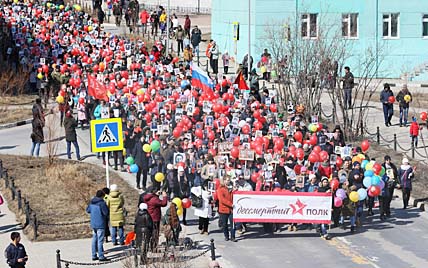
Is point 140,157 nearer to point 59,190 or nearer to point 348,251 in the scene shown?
point 59,190

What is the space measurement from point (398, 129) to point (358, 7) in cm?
1391

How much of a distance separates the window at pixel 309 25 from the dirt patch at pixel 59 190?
819 inches

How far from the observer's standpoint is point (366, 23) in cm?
5528

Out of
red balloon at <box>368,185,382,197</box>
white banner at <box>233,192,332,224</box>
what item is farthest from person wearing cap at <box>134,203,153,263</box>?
red balloon at <box>368,185,382,197</box>

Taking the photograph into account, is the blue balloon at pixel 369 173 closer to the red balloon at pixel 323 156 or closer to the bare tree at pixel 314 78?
the red balloon at pixel 323 156

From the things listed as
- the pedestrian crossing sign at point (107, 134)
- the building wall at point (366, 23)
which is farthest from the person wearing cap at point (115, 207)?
the building wall at point (366, 23)

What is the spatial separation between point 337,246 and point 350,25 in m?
30.2

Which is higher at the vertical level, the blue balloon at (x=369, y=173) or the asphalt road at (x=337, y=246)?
the blue balloon at (x=369, y=173)

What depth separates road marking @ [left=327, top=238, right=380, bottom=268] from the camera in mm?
24906

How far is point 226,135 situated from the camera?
32875 millimetres

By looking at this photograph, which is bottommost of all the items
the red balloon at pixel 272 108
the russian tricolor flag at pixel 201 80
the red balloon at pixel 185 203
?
the red balloon at pixel 185 203

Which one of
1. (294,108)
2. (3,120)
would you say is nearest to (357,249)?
(294,108)

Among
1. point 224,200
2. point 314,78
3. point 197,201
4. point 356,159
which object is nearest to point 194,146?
point 197,201

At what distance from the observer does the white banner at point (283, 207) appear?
2675 cm
